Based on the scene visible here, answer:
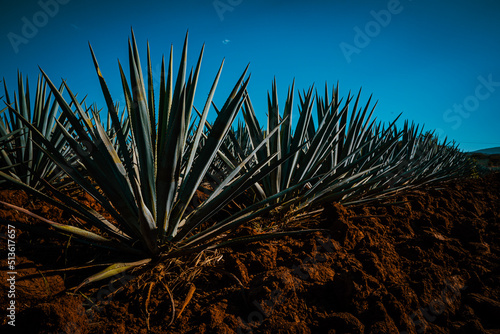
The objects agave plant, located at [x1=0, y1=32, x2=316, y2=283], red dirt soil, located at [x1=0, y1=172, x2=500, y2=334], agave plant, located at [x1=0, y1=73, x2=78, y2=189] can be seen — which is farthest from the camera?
agave plant, located at [x1=0, y1=73, x2=78, y2=189]

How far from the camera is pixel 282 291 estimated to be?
2.71 feet

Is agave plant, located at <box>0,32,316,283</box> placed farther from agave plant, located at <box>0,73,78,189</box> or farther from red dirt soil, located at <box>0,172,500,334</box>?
agave plant, located at <box>0,73,78,189</box>

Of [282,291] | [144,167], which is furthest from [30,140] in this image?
[282,291]

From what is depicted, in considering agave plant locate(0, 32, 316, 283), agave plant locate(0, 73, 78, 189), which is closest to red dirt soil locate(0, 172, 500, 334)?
agave plant locate(0, 32, 316, 283)

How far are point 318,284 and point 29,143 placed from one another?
7.52ft

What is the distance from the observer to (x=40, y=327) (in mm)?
669

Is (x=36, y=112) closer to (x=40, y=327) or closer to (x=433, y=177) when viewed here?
(x=40, y=327)

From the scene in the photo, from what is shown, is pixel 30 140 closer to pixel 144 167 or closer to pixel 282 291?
pixel 144 167

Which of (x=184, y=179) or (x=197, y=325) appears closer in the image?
(x=197, y=325)

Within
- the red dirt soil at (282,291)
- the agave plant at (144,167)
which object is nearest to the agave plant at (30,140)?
the red dirt soil at (282,291)

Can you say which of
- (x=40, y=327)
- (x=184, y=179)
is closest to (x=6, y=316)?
(x=40, y=327)

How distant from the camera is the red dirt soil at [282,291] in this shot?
0.73 m

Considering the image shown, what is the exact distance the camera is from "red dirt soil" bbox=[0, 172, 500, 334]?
0.73m

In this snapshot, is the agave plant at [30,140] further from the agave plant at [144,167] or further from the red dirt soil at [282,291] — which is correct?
the agave plant at [144,167]
